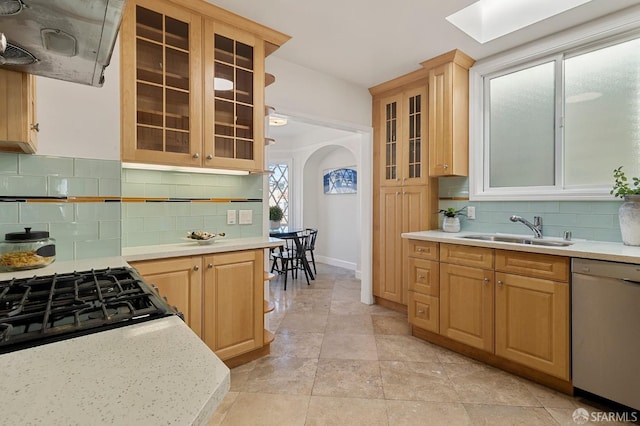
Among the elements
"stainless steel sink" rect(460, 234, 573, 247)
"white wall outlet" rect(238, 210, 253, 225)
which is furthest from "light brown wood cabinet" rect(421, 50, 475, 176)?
"white wall outlet" rect(238, 210, 253, 225)

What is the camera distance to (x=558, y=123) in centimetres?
251

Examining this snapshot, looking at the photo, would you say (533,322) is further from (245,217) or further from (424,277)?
(245,217)

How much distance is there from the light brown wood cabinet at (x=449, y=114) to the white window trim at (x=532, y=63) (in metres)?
0.08

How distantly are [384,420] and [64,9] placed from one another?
7.06 ft

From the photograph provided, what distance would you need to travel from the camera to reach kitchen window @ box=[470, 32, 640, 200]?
2250 millimetres

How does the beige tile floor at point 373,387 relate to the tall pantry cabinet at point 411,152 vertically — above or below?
below

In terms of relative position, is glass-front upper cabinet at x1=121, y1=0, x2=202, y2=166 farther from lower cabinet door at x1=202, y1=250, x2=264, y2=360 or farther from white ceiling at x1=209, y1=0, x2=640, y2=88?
lower cabinet door at x1=202, y1=250, x2=264, y2=360

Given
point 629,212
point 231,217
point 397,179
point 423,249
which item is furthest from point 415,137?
point 231,217

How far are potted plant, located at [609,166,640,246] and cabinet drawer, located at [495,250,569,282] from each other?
0.51 m

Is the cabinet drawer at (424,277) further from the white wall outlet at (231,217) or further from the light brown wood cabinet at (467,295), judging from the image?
the white wall outlet at (231,217)

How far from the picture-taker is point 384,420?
1.71 m

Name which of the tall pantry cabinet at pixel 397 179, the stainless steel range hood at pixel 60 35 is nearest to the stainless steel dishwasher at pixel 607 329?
the tall pantry cabinet at pixel 397 179

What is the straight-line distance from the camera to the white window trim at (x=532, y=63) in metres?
2.19

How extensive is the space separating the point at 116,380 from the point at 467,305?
94.4 inches
